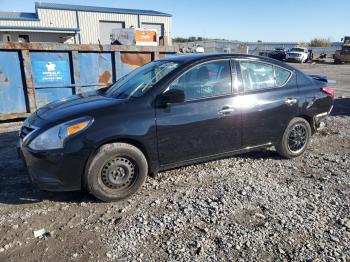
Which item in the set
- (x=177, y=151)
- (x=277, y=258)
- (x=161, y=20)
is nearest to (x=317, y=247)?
(x=277, y=258)

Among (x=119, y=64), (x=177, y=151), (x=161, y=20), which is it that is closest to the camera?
(x=177, y=151)

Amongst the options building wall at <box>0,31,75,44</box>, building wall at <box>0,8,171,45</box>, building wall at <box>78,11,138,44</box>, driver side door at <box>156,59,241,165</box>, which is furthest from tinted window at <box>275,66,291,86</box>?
building wall at <box>78,11,138,44</box>

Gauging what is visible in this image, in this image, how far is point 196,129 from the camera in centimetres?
420

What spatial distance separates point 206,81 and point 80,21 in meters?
34.1

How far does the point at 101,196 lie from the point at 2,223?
1051mm

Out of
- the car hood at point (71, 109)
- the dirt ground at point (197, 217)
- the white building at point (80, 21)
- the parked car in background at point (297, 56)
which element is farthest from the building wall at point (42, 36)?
the car hood at point (71, 109)

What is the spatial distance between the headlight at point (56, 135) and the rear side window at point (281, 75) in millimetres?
2900

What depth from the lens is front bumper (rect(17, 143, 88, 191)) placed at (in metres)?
3.54

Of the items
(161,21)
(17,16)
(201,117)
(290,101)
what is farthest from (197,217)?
(161,21)

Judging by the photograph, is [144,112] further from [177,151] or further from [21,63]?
[21,63]

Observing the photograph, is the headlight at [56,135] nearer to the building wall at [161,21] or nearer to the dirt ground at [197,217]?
the dirt ground at [197,217]

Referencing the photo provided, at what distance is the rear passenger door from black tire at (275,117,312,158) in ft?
0.40

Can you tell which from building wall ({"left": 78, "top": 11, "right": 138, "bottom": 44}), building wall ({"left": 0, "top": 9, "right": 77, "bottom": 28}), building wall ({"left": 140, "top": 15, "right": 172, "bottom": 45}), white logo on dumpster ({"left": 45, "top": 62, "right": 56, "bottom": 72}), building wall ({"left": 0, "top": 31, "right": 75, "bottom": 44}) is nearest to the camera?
white logo on dumpster ({"left": 45, "top": 62, "right": 56, "bottom": 72})

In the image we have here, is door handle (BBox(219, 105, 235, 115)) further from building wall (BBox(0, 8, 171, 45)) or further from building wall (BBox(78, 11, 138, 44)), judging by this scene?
building wall (BBox(78, 11, 138, 44))
